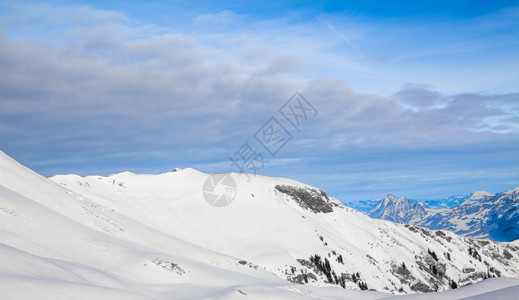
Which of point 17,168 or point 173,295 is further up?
point 17,168

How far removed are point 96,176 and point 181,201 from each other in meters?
18.1

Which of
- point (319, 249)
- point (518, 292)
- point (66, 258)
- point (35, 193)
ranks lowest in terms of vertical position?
point (518, 292)

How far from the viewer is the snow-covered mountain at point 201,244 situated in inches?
1299

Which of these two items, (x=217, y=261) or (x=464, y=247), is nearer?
(x=217, y=261)

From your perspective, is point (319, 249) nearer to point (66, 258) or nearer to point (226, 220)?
point (226, 220)

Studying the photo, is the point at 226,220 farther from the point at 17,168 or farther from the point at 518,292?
the point at 518,292

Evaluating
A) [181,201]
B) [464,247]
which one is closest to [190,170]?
[181,201]

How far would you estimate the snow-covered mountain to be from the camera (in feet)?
108

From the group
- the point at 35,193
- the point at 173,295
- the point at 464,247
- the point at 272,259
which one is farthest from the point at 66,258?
the point at 464,247

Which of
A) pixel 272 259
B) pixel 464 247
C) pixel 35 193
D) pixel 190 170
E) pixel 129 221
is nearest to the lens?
pixel 35 193

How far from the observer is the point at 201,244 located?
72.8 metres

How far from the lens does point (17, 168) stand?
2212 inches

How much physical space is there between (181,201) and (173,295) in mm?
52345

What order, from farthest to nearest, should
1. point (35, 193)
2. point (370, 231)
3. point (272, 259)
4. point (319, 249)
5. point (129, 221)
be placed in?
1. point (370, 231)
2. point (319, 249)
3. point (272, 259)
4. point (129, 221)
5. point (35, 193)
